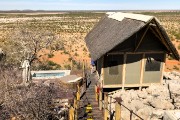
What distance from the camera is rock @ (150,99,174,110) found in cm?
1787

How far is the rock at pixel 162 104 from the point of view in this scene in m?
17.9

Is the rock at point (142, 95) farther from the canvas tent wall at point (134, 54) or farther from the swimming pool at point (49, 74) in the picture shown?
the swimming pool at point (49, 74)

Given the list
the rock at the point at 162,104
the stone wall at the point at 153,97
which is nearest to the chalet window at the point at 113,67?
the stone wall at the point at 153,97

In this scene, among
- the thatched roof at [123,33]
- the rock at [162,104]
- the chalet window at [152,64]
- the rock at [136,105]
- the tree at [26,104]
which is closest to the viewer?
the tree at [26,104]

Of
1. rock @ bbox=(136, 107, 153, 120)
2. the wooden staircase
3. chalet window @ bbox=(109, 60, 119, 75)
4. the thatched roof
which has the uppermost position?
the thatched roof

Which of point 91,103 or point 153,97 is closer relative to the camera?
point 91,103

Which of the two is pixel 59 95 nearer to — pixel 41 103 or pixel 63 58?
pixel 41 103

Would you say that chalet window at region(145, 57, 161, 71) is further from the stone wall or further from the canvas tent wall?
the stone wall

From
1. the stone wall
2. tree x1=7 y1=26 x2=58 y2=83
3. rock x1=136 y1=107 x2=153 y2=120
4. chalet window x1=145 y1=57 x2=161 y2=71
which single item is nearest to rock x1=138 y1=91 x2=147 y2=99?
the stone wall

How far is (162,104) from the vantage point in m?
18.0

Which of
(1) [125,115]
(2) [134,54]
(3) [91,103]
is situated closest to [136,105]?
(1) [125,115]

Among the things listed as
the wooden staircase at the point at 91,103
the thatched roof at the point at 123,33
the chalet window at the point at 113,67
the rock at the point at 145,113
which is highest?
the thatched roof at the point at 123,33

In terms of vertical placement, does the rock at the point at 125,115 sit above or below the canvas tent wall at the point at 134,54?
below

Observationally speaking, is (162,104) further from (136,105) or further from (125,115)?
(125,115)
